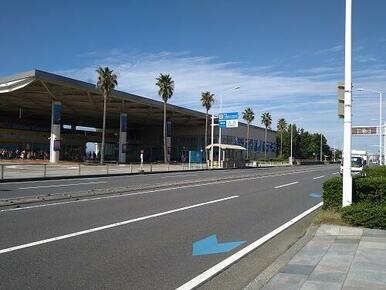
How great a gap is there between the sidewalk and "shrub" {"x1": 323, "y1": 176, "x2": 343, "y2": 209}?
2731 mm

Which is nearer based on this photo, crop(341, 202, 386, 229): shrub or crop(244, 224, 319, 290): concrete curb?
crop(244, 224, 319, 290): concrete curb

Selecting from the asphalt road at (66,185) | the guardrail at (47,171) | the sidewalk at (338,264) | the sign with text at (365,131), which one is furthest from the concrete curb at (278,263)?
the sign with text at (365,131)

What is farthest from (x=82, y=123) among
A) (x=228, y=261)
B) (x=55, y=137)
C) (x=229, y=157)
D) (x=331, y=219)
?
(x=228, y=261)

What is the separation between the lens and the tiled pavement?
243 inches

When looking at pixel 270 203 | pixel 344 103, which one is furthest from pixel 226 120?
pixel 344 103

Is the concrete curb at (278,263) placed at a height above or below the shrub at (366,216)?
below

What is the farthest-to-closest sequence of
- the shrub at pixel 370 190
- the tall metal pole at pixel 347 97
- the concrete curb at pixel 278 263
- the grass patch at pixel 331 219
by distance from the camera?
the shrub at pixel 370 190, the tall metal pole at pixel 347 97, the grass patch at pixel 331 219, the concrete curb at pixel 278 263

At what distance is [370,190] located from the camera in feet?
42.0

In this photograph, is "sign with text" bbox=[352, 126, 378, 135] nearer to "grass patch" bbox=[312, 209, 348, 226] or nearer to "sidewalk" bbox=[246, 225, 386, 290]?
"grass patch" bbox=[312, 209, 348, 226]

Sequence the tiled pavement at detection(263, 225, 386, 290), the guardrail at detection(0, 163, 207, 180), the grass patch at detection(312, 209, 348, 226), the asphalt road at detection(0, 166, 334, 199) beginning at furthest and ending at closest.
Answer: the guardrail at detection(0, 163, 207, 180), the asphalt road at detection(0, 166, 334, 199), the grass patch at detection(312, 209, 348, 226), the tiled pavement at detection(263, 225, 386, 290)

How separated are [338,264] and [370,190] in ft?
20.1

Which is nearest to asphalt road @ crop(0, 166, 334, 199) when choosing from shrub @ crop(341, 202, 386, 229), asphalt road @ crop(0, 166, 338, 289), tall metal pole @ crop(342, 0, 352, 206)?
asphalt road @ crop(0, 166, 338, 289)

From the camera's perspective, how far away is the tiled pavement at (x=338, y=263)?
6172mm

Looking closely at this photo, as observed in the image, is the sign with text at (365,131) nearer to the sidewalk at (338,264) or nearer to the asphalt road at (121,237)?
the asphalt road at (121,237)
